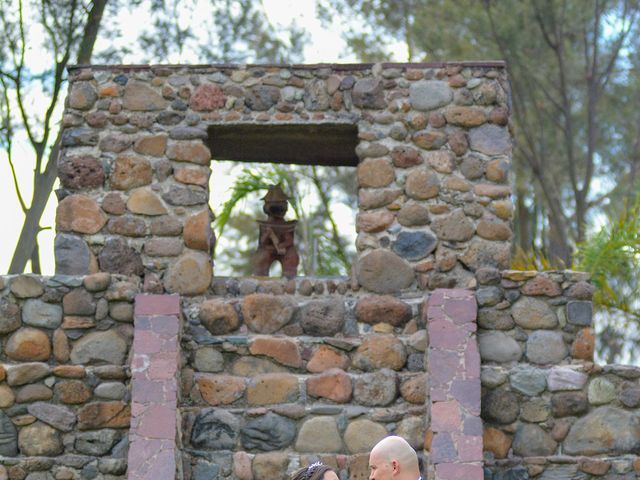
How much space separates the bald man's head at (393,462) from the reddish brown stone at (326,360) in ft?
8.64

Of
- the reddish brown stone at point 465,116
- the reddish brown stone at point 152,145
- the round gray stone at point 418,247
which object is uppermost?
the reddish brown stone at point 465,116

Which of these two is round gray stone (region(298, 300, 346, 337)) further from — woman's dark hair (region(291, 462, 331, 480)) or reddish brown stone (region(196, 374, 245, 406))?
woman's dark hair (region(291, 462, 331, 480))

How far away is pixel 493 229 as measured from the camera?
819 cm

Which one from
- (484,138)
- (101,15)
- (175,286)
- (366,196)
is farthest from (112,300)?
(101,15)

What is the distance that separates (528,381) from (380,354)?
881mm

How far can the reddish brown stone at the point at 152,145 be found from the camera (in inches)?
328

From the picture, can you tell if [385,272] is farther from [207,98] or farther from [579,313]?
[207,98]

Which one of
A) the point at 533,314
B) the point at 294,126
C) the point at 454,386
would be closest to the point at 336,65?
the point at 294,126

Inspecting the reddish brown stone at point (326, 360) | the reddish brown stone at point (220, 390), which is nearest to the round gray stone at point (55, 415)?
the reddish brown stone at point (220, 390)

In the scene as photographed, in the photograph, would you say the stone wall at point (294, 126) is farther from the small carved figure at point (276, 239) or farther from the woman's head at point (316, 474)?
the woman's head at point (316, 474)

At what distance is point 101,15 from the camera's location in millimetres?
12516

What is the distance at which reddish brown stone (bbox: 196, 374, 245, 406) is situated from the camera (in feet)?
25.7

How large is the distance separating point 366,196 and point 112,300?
1.69m

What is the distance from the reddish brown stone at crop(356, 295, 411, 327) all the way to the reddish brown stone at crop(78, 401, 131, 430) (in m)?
1.51
